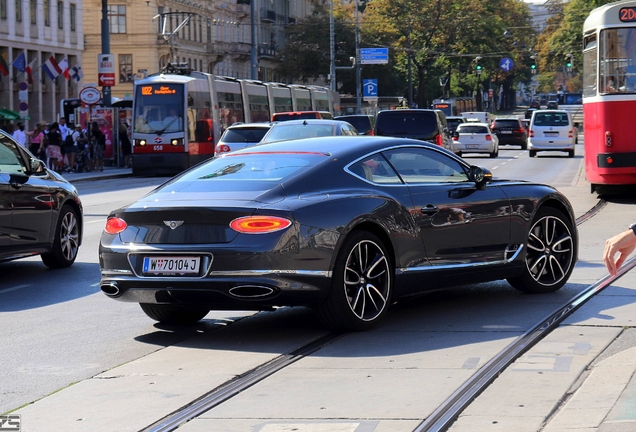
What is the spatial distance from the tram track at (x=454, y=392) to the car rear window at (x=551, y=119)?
3868 cm

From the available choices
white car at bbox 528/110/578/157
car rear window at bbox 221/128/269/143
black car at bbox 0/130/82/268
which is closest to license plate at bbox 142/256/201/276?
black car at bbox 0/130/82/268

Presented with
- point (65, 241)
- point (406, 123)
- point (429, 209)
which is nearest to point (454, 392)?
point (429, 209)

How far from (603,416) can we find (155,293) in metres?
3.54

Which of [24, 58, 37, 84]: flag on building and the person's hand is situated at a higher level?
[24, 58, 37, 84]: flag on building

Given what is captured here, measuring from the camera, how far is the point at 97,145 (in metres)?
41.8

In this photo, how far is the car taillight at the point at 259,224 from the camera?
8.20m

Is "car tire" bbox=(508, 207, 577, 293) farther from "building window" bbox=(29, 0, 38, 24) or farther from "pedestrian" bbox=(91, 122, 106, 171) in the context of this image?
"building window" bbox=(29, 0, 38, 24)

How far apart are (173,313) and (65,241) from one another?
14.9 feet

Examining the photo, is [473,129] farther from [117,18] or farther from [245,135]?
[117,18]

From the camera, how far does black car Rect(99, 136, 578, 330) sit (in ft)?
26.9

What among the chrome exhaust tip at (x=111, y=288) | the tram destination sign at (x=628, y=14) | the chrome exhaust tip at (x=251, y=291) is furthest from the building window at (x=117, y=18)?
the chrome exhaust tip at (x=251, y=291)

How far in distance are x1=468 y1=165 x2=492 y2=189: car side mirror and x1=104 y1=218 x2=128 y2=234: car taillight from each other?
2.84m

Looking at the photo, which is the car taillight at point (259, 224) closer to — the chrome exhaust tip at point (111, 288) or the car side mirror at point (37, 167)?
the chrome exhaust tip at point (111, 288)

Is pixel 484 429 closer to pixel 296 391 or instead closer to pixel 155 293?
pixel 296 391
